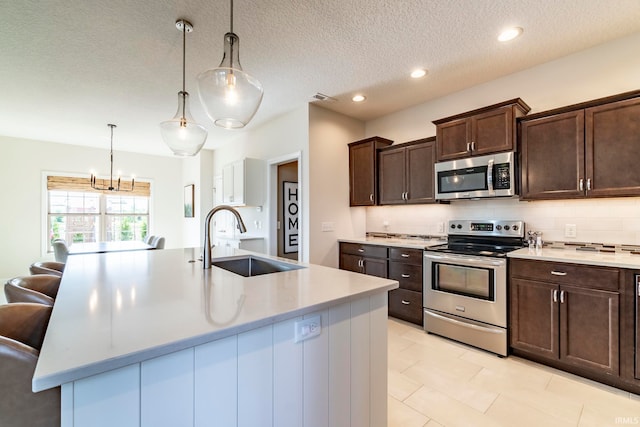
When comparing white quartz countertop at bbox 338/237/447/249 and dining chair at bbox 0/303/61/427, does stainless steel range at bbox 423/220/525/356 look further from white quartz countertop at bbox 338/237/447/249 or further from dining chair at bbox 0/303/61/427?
dining chair at bbox 0/303/61/427

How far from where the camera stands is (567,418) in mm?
1784

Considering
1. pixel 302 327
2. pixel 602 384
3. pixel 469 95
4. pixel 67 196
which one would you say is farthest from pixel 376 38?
pixel 67 196

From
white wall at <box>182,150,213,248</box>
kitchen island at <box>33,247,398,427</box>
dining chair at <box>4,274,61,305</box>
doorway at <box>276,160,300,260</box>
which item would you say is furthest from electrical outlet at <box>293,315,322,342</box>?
white wall at <box>182,150,213,248</box>

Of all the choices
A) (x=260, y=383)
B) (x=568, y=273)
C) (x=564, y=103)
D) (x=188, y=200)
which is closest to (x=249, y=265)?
(x=260, y=383)

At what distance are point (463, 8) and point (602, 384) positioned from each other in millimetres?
2975

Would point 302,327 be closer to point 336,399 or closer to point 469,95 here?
point 336,399

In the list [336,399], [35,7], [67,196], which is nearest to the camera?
[336,399]

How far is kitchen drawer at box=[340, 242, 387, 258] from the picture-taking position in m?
3.55

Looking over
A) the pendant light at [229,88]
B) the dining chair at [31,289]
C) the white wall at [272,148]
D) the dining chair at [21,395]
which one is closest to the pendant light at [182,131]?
the pendant light at [229,88]

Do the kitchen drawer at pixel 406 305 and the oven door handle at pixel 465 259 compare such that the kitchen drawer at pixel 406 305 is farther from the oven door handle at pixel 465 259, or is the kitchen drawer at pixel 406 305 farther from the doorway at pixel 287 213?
the doorway at pixel 287 213

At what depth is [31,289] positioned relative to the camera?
1900 millimetres

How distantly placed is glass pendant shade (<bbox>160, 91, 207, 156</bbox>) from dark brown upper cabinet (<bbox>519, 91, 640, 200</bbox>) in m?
3.09

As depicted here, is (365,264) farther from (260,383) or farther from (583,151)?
(260,383)

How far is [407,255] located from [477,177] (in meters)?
1.11
